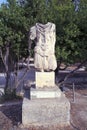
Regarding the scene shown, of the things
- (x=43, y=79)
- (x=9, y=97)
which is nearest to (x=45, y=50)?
(x=43, y=79)

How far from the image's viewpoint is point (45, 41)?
29.5 ft

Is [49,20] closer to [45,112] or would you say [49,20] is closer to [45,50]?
[45,50]

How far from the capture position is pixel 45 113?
8.20 m

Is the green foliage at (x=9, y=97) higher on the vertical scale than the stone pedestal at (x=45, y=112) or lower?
lower

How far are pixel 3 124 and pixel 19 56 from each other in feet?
18.2

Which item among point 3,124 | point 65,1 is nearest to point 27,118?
point 3,124

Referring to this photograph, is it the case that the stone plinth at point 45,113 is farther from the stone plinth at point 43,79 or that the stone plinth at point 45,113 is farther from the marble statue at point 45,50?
the marble statue at point 45,50

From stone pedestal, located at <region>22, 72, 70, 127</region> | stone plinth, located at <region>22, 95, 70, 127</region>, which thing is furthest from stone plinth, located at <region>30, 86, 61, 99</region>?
stone plinth, located at <region>22, 95, 70, 127</region>

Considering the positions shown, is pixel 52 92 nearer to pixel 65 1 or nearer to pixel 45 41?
pixel 45 41

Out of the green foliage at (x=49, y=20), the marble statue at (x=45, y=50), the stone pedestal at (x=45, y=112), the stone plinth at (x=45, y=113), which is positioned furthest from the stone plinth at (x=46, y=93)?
the green foliage at (x=49, y=20)

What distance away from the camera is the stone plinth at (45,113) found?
8148mm

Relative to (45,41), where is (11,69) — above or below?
below

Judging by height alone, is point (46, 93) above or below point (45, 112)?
above

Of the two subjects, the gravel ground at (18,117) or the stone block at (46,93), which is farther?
the stone block at (46,93)
